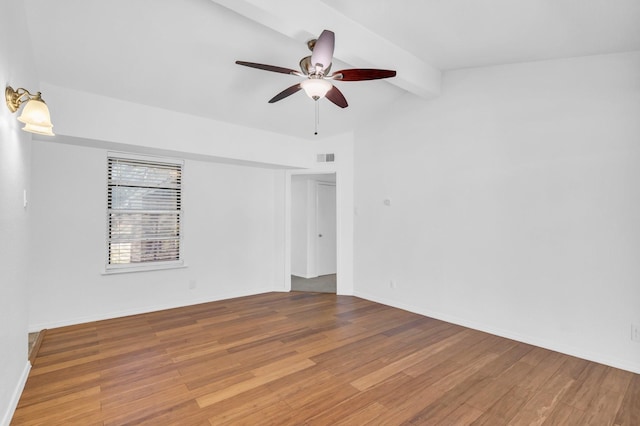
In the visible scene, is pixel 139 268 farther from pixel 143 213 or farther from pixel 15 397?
pixel 15 397

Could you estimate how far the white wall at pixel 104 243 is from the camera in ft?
12.4

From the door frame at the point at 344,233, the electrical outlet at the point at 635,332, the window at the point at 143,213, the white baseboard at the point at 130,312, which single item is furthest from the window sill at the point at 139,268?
the electrical outlet at the point at 635,332

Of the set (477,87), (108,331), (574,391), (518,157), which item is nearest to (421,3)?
(477,87)

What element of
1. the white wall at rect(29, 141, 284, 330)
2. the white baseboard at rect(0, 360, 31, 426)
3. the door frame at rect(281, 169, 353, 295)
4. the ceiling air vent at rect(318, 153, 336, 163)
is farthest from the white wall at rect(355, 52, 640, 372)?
the white baseboard at rect(0, 360, 31, 426)

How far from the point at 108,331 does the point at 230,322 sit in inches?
53.9

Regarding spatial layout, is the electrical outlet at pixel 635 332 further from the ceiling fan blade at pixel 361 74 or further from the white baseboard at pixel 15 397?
the white baseboard at pixel 15 397

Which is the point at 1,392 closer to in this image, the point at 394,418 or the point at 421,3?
the point at 394,418

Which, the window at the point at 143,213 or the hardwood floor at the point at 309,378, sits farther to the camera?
the window at the point at 143,213

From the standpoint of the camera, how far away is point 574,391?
2.56 m

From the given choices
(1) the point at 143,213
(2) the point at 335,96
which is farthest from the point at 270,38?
(1) the point at 143,213

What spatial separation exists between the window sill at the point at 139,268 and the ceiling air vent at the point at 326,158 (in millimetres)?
2796

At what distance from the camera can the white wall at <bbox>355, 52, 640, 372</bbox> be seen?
297 centimetres

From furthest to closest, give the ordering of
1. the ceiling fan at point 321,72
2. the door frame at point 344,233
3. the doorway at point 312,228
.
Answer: the doorway at point 312,228
the door frame at point 344,233
the ceiling fan at point 321,72

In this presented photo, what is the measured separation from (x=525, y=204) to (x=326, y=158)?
311 cm
